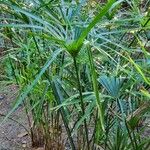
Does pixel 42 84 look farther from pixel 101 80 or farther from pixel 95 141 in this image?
pixel 101 80

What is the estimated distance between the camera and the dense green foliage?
1.19 meters

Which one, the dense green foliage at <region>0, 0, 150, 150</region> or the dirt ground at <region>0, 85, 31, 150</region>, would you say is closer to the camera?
the dense green foliage at <region>0, 0, 150, 150</region>

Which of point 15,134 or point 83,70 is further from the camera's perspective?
point 15,134

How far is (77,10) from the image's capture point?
52.9 inches

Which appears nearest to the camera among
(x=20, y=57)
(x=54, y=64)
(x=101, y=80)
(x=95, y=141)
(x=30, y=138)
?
(x=101, y=80)

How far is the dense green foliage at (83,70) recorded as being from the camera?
3.89 ft

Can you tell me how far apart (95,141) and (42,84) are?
34cm

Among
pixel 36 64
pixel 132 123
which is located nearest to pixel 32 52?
pixel 36 64

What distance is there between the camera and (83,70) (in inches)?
67.1

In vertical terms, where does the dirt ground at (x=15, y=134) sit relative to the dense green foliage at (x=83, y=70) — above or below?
below

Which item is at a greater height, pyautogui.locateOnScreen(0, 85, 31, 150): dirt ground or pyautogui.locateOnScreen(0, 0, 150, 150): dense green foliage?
pyautogui.locateOnScreen(0, 0, 150, 150): dense green foliage

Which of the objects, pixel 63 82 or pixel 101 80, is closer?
pixel 101 80

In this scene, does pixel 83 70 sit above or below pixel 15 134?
above

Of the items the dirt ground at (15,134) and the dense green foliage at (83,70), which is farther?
the dirt ground at (15,134)
